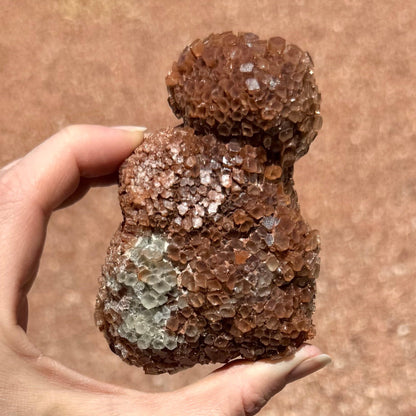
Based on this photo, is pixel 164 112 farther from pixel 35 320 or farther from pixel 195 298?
pixel 195 298

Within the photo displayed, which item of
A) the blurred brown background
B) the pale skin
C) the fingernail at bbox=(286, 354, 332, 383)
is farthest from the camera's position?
the blurred brown background

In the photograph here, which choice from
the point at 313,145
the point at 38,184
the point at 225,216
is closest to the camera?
the point at 225,216

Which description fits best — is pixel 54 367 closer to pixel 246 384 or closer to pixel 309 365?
pixel 246 384

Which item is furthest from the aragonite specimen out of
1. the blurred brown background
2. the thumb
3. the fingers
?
the blurred brown background

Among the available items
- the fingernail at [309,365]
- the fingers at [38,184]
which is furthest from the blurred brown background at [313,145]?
the fingernail at [309,365]

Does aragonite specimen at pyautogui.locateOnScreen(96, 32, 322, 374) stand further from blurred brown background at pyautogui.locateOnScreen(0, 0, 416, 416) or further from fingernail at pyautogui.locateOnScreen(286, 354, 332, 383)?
blurred brown background at pyautogui.locateOnScreen(0, 0, 416, 416)

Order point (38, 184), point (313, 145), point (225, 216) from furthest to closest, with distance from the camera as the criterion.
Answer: point (313, 145)
point (38, 184)
point (225, 216)

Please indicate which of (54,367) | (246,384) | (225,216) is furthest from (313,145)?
(54,367)
